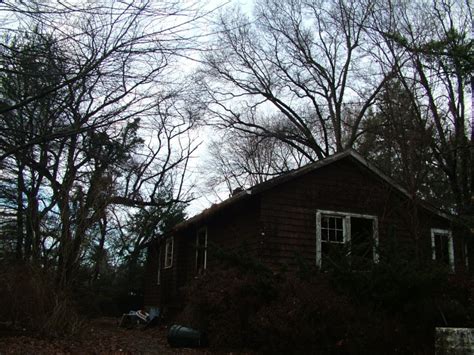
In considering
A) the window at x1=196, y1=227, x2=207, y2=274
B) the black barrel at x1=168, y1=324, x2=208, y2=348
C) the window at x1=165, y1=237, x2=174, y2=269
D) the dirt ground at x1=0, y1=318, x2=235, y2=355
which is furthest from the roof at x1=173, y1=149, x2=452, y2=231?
the window at x1=165, y1=237, x2=174, y2=269

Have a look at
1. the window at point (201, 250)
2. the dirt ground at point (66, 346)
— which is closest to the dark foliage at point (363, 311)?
the dirt ground at point (66, 346)

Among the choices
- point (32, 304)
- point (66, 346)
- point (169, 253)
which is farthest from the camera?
point (169, 253)

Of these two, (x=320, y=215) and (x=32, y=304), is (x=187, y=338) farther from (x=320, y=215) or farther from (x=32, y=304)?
(x=320, y=215)

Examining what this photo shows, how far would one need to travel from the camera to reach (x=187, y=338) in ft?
34.0

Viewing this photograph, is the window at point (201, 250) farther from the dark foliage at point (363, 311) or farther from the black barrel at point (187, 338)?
the dark foliage at point (363, 311)

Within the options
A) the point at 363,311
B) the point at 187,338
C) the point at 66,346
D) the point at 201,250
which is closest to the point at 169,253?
the point at 201,250

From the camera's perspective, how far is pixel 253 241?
1296 cm

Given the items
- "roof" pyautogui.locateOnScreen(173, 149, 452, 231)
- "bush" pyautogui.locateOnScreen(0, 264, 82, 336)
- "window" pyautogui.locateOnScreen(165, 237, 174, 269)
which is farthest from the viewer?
"window" pyautogui.locateOnScreen(165, 237, 174, 269)

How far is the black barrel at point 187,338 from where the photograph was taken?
10.4 metres

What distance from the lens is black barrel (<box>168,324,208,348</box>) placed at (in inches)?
408

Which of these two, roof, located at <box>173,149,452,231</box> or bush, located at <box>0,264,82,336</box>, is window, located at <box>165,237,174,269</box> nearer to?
roof, located at <box>173,149,452,231</box>

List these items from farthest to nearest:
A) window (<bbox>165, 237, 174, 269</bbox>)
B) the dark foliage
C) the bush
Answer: window (<bbox>165, 237, 174, 269</bbox>), the bush, the dark foliage

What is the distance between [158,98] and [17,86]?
2.48 m

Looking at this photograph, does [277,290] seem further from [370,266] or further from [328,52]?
[328,52]
